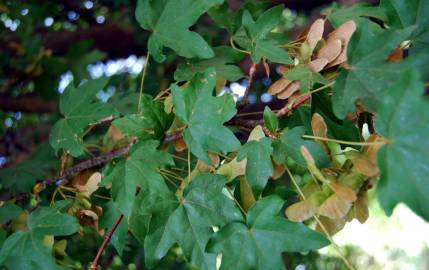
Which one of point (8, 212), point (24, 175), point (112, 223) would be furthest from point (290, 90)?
point (24, 175)

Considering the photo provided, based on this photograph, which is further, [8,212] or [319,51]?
[8,212]

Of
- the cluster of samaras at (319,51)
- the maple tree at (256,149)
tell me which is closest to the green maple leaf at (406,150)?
the maple tree at (256,149)

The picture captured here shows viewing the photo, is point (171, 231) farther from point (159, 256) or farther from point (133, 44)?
point (133, 44)

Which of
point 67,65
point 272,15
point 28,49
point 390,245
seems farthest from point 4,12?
point 390,245

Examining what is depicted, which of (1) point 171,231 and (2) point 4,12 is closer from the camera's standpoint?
(1) point 171,231

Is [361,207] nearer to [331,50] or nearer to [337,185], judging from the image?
[337,185]

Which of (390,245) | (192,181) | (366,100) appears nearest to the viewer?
(366,100)

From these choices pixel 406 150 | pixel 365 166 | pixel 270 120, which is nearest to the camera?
pixel 406 150

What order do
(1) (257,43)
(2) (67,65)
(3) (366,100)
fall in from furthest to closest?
(2) (67,65), (1) (257,43), (3) (366,100)
